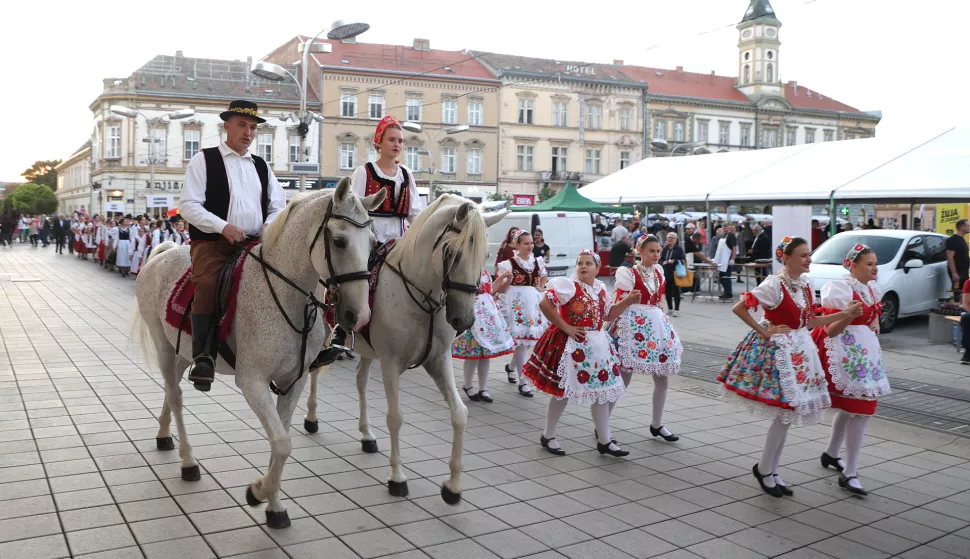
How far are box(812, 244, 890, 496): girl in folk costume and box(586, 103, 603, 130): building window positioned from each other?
63.1 meters

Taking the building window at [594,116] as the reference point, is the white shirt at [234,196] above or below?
below

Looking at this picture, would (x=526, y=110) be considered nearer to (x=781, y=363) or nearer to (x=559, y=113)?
(x=559, y=113)

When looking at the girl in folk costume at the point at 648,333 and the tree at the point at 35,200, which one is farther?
the tree at the point at 35,200

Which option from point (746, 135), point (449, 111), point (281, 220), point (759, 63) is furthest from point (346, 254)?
point (759, 63)

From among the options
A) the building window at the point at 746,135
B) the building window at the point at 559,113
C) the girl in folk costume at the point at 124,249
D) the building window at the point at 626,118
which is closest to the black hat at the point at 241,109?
the girl in folk costume at the point at 124,249

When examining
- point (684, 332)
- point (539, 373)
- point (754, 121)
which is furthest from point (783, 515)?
point (754, 121)

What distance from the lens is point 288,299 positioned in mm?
4742

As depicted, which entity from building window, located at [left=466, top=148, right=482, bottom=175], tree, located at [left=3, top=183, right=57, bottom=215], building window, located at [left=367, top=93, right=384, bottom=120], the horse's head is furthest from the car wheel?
tree, located at [left=3, top=183, right=57, bottom=215]

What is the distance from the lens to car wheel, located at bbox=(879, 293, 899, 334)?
1495 centimetres

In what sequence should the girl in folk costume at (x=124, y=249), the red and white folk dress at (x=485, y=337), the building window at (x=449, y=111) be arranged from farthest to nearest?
the building window at (x=449, y=111) → the girl in folk costume at (x=124, y=249) → the red and white folk dress at (x=485, y=337)

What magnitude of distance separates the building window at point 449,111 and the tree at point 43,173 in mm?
81232

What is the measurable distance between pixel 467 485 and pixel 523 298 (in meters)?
3.85

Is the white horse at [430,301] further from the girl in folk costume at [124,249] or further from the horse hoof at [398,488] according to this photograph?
the girl in folk costume at [124,249]

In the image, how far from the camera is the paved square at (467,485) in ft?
15.3
